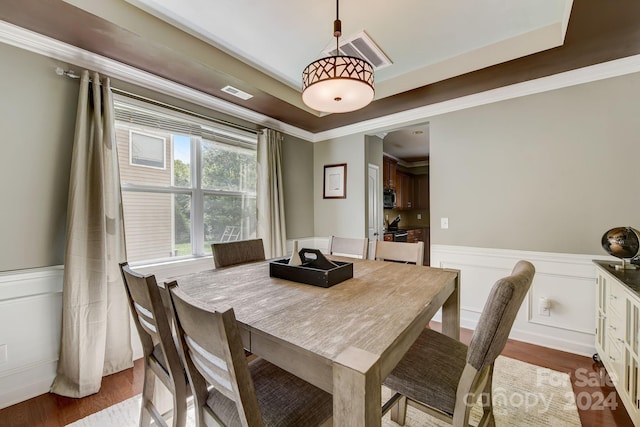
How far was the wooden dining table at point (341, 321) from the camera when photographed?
640 mm

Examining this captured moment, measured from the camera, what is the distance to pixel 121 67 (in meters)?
2.05

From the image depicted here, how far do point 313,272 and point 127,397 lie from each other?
160 centimetres

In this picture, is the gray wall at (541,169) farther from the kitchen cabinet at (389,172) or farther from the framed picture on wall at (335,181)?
the kitchen cabinet at (389,172)

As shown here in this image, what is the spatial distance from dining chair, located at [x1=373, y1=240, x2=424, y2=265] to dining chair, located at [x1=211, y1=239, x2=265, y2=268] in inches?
37.6

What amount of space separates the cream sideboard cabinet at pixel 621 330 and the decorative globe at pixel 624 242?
0.11 metres

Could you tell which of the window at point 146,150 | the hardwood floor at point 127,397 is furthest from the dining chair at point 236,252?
the window at point 146,150

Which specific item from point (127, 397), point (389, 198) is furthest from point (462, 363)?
point (389, 198)

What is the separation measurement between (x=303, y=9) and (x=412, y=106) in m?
1.63

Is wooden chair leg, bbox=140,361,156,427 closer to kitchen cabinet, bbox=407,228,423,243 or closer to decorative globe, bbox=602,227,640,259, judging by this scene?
decorative globe, bbox=602,227,640,259

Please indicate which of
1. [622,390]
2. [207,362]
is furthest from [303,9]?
[622,390]

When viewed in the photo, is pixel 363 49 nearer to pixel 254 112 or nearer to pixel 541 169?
pixel 254 112

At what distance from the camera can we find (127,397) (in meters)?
1.74

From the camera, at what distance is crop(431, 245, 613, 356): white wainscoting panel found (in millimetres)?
2186

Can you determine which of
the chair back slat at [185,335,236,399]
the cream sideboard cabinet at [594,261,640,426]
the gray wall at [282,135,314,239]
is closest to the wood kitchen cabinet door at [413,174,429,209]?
the gray wall at [282,135,314,239]
